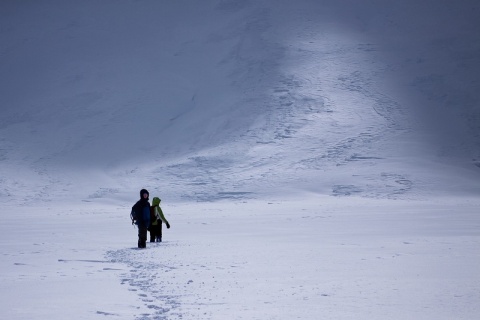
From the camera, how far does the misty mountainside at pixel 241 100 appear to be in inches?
1630

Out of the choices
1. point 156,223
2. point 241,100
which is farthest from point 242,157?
point 156,223

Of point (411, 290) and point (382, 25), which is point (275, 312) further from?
point (382, 25)

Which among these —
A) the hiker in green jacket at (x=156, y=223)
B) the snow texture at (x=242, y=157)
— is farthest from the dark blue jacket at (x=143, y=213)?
the snow texture at (x=242, y=157)

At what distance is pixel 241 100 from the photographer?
52.9m

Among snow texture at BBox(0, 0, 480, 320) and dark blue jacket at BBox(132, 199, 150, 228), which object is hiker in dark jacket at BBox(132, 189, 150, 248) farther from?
snow texture at BBox(0, 0, 480, 320)

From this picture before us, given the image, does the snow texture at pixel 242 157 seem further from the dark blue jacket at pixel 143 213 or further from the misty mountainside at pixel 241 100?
the dark blue jacket at pixel 143 213

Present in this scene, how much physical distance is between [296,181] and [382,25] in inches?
1289

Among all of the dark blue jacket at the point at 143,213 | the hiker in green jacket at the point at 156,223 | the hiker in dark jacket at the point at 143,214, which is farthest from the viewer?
the hiker in green jacket at the point at 156,223

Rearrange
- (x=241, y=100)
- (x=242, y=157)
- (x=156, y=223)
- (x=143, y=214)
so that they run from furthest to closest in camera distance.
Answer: (x=241, y=100) → (x=242, y=157) → (x=156, y=223) → (x=143, y=214)

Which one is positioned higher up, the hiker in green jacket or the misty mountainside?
the misty mountainside

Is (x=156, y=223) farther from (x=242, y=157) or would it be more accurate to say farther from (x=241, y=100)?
(x=241, y=100)

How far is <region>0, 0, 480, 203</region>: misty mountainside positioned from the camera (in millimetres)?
41406

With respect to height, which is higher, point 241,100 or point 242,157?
point 241,100

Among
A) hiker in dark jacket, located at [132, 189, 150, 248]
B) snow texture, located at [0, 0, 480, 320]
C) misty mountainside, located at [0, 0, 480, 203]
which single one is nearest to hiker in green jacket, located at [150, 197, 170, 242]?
snow texture, located at [0, 0, 480, 320]
